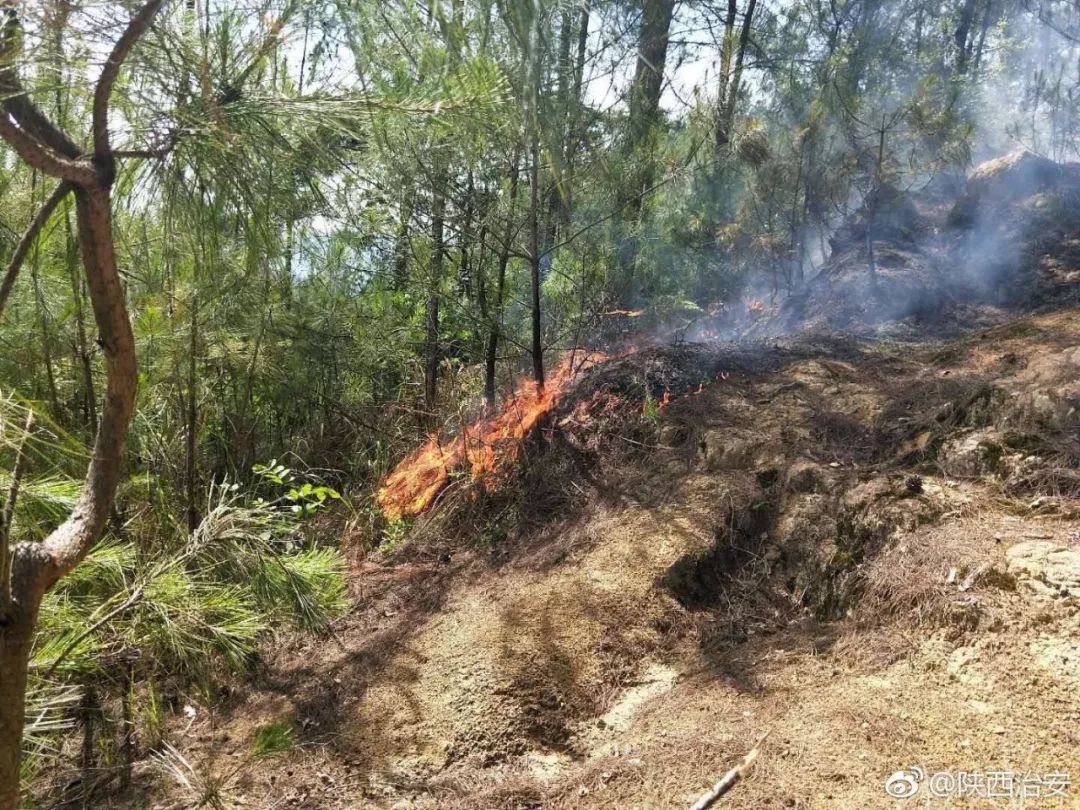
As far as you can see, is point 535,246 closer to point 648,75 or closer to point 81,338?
point 648,75

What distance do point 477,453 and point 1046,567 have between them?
3673mm

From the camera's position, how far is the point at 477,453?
5586 millimetres

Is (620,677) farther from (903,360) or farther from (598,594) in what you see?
(903,360)

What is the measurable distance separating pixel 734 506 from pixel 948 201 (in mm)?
8034

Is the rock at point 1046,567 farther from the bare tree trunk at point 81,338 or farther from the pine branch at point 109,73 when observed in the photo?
the bare tree trunk at point 81,338

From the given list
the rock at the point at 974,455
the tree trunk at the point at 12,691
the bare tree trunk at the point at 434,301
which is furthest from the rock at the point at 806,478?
the tree trunk at the point at 12,691

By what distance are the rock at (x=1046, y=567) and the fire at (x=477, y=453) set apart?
323cm

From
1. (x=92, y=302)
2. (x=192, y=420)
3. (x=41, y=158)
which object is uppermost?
(x=41, y=158)

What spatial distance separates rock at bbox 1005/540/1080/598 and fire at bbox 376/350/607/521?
3.23 meters

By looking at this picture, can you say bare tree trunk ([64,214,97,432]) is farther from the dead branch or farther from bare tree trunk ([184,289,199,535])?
the dead branch

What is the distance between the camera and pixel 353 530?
5641 millimetres

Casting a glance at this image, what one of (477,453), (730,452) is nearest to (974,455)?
(730,452)

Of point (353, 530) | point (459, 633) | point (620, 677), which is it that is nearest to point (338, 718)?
point (459, 633)

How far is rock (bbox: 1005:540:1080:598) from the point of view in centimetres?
262
